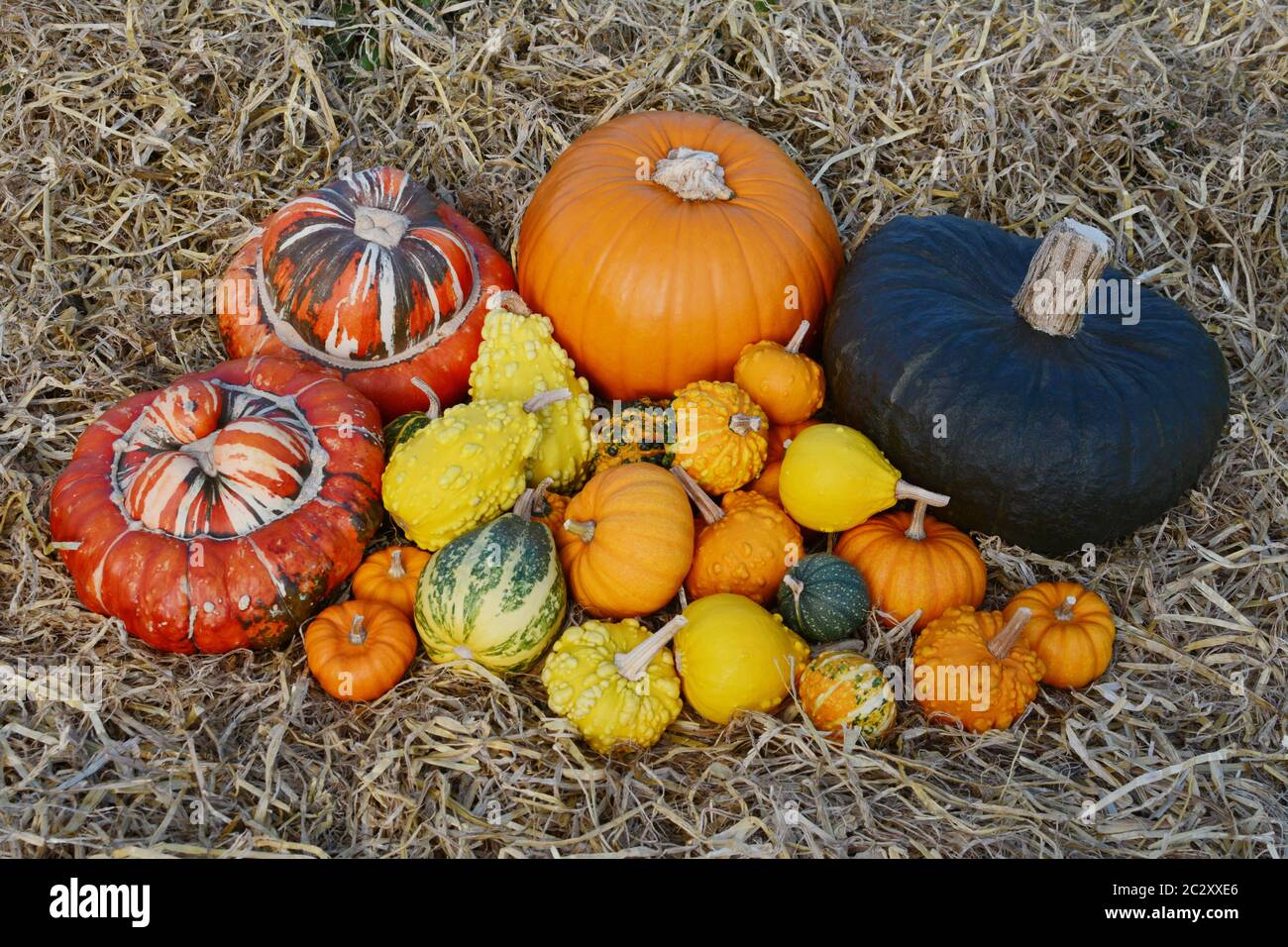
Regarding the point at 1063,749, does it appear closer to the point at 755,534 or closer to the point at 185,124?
the point at 755,534

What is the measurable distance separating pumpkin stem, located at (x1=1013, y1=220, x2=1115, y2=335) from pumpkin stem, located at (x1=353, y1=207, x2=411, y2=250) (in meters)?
2.37

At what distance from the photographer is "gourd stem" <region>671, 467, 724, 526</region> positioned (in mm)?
3703

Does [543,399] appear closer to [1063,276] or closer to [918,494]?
[918,494]

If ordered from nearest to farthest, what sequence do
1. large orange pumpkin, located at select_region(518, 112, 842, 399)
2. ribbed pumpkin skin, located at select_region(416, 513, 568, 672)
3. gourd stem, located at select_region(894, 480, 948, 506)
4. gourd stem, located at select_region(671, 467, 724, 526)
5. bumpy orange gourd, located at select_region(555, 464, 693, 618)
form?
ribbed pumpkin skin, located at select_region(416, 513, 568, 672), bumpy orange gourd, located at select_region(555, 464, 693, 618), gourd stem, located at select_region(894, 480, 948, 506), gourd stem, located at select_region(671, 467, 724, 526), large orange pumpkin, located at select_region(518, 112, 842, 399)

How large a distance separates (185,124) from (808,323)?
2920 millimetres

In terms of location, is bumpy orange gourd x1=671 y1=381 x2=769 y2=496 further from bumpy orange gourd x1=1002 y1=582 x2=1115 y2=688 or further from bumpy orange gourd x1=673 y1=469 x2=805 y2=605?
bumpy orange gourd x1=1002 y1=582 x2=1115 y2=688

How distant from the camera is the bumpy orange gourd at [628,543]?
11.4 ft

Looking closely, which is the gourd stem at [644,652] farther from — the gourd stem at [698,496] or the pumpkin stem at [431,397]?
the pumpkin stem at [431,397]

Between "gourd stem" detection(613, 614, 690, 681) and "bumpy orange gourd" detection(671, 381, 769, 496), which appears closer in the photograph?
"gourd stem" detection(613, 614, 690, 681)

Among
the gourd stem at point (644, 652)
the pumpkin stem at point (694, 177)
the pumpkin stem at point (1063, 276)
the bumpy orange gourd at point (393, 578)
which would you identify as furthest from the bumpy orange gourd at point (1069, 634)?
the bumpy orange gourd at point (393, 578)

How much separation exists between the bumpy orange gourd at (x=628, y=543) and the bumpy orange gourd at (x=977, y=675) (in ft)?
2.82

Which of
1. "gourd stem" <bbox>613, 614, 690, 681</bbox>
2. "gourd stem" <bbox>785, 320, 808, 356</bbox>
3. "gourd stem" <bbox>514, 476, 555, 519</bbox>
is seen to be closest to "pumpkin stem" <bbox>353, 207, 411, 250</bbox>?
"gourd stem" <bbox>514, 476, 555, 519</bbox>

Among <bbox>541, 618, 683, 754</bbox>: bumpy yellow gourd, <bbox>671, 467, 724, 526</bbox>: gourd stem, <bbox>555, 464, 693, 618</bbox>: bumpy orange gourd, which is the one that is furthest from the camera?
<bbox>671, 467, 724, 526</bbox>: gourd stem

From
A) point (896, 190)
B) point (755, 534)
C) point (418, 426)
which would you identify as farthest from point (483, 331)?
point (896, 190)
